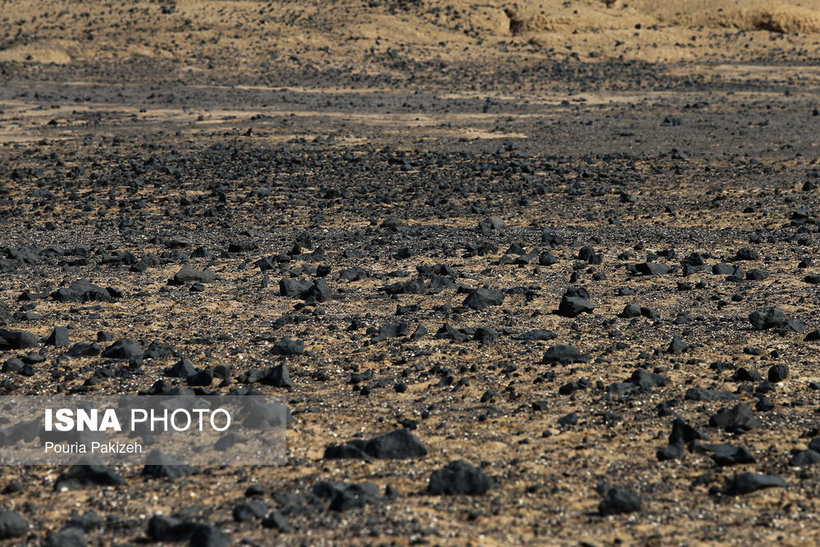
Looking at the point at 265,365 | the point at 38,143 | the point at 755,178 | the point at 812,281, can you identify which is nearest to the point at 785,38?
the point at 755,178

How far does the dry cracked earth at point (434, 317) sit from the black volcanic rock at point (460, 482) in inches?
0.6

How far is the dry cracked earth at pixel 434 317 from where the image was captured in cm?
425

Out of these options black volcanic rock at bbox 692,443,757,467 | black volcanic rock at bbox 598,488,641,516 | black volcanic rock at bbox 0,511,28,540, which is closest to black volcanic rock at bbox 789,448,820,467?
black volcanic rock at bbox 692,443,757,467

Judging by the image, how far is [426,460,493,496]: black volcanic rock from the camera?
14.3ft

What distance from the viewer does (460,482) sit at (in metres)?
4.35

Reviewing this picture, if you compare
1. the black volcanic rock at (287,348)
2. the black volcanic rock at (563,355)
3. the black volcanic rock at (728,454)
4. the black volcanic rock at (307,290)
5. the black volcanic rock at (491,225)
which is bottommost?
the black volcanic rock at (491,225)

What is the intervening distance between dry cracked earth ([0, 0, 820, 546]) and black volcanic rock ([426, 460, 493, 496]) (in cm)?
2

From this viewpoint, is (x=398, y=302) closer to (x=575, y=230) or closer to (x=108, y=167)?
(x=575, y=230)

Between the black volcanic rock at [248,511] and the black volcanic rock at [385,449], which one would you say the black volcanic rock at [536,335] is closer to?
the black volcanic rock at [385,449]

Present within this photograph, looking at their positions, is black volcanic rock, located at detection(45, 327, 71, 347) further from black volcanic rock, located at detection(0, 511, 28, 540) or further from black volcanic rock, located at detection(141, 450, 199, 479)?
black volcanic rock, located at detection(0, 511, 28, 540)

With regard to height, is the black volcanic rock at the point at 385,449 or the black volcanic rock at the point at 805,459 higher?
the black volcanic rock at the point at 805,459

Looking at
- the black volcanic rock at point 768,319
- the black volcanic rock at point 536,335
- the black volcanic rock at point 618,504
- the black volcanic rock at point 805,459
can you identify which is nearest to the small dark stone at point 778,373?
the black volcanic rock at point 768,319

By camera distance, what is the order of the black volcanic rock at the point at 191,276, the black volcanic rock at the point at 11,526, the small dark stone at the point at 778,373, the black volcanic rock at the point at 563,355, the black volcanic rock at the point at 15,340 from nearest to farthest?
1. the black volcanic rock at the point at 11,526
2. the small dark stone at the point at 778,373
3. the black volcanic rock at the point at 563,355
4. the black volcanic rock at the point at 15,340
5. the black volcanic rock at the point at 191,276

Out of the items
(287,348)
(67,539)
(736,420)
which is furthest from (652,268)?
(67,539)
